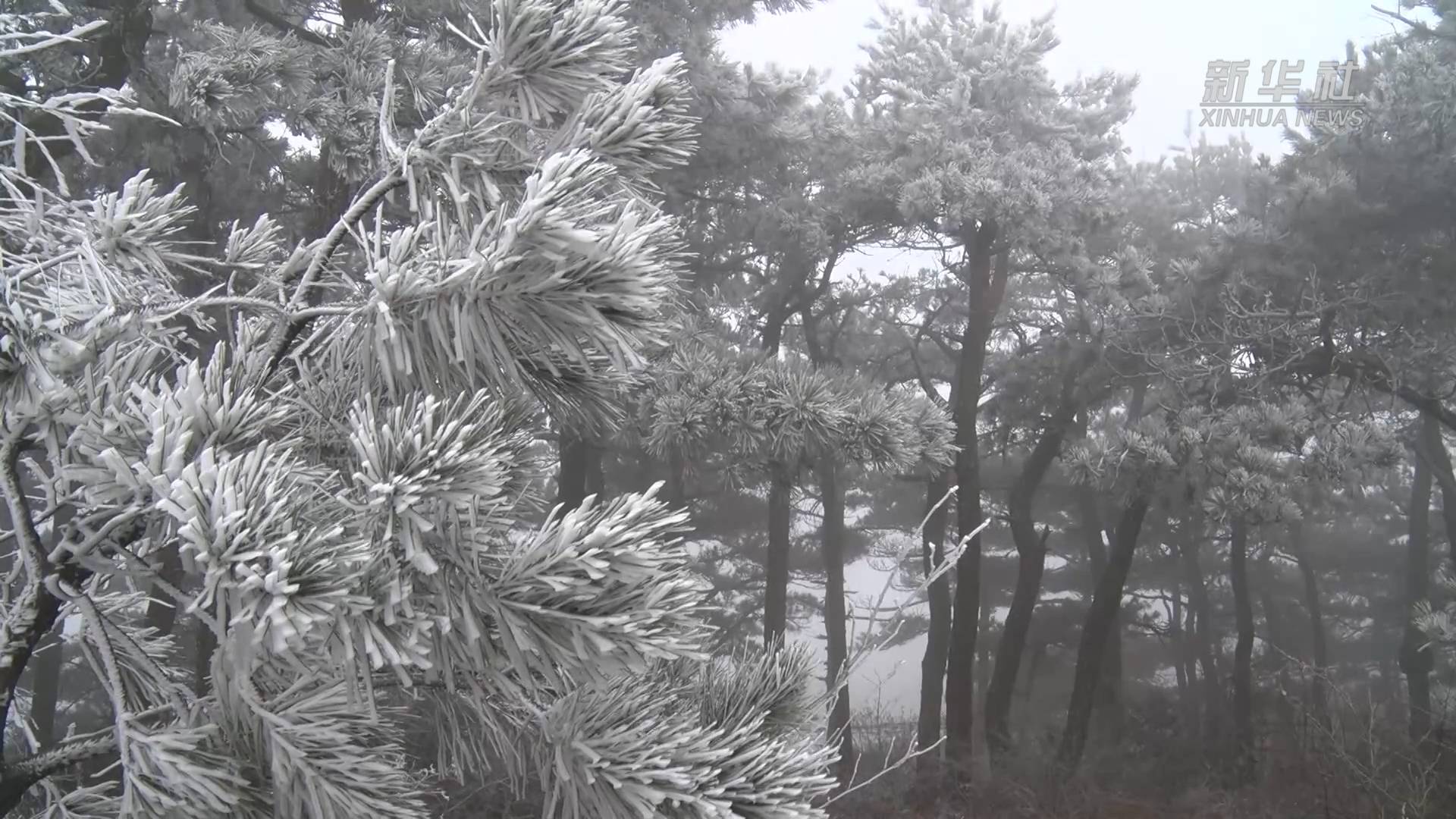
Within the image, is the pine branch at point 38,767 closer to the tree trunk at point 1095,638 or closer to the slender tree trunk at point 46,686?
the tree trunk at point 1095,638

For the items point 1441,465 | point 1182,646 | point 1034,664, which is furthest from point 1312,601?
point 1034,664

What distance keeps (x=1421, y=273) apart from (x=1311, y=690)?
10.1 feet

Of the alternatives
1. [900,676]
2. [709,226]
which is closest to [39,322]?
[709,226]

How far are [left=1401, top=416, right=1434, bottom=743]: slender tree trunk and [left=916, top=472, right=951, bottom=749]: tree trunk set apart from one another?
7.94 ft

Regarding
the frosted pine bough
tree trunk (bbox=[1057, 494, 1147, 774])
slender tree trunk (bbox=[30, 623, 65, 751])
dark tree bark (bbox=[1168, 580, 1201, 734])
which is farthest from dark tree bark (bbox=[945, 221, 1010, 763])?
slender tree trunk (bbox=[30, 623, 65, 751])

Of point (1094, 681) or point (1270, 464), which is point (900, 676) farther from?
point (1270, 464)

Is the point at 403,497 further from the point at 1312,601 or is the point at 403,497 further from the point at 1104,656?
the point at 1312,601

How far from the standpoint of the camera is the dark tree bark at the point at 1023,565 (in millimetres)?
4859

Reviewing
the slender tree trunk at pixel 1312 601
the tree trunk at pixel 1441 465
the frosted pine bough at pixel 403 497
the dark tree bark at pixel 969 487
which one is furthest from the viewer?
the slender tree trunk at pixel 1312 601

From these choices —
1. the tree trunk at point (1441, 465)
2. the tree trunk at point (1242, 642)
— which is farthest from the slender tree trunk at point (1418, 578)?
→ the tree trunk at point (1242, 642)

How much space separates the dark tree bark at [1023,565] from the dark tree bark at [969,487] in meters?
0.35

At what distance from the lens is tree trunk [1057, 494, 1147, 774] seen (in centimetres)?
473

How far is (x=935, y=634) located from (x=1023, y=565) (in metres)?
0.62

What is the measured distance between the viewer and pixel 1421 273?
3646 millimetres
